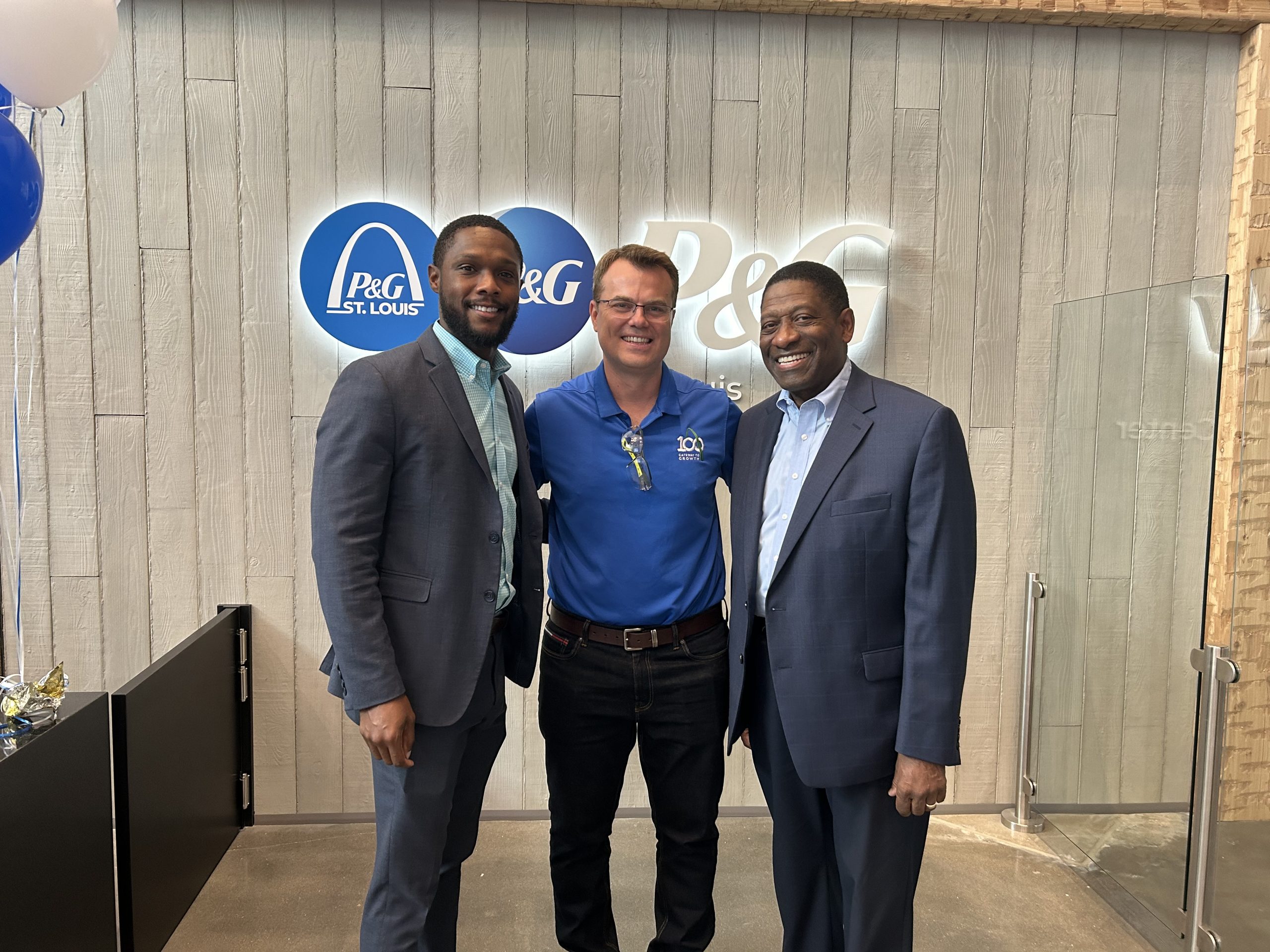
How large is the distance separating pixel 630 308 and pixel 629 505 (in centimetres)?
50

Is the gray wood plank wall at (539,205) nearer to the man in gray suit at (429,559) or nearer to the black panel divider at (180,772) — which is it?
the black panel divider at (180,772)

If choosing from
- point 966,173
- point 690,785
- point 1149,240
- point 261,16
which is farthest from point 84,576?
point 1149,240

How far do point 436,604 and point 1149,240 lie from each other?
3138mm

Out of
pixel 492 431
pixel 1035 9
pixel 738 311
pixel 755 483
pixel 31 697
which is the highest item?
pixel 1035 9

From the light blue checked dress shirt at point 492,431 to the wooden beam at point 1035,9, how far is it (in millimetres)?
1829

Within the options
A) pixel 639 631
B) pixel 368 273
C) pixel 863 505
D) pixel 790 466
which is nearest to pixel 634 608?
pixel 639 631

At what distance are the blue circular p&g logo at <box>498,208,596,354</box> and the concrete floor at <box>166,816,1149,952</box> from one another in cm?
189

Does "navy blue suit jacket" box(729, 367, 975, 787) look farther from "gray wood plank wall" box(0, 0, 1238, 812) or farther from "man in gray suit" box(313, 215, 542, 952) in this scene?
"gray wood plank wall" box(0, 0, 1238, 812)

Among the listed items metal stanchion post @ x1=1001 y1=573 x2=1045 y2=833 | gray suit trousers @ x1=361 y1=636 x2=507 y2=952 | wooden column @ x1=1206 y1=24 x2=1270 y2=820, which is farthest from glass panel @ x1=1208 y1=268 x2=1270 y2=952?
gray suit trousers @ x1=361 y1=636 x2=507 y2=952

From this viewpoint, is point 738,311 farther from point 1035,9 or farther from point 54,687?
point 54,687

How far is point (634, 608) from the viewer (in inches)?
84.4

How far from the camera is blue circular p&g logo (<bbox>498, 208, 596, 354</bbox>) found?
322 cm

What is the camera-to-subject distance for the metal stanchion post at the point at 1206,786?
2.38 m

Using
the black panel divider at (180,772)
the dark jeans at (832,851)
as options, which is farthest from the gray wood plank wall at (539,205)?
the dark jeans at (832,851)
